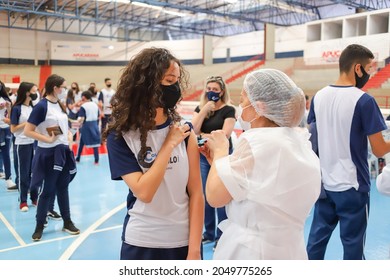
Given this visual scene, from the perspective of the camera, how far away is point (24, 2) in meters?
4.30

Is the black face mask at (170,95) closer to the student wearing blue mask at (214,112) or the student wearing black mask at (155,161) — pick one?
the student wearing black mask at (155,161)

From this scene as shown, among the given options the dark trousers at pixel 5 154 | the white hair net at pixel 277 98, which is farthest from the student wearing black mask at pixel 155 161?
the dark trousers at pixel 5 154

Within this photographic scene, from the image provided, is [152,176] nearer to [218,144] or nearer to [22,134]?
[218,144]

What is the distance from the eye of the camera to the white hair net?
4.52 feet

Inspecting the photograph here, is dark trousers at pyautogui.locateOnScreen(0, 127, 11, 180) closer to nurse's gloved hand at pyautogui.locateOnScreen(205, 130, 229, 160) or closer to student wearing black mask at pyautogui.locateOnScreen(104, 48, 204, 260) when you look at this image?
student wearing black mask at pyautogui.locateOnScreen(104, 48, 204, 260)

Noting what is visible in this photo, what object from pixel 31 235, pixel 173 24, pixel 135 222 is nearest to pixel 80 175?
pixel 31 235

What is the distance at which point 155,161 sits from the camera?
1.45 m

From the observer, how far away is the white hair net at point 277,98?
1.38 m

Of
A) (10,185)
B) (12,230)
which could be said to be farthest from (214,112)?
(10,185)

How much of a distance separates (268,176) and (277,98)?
0.94 feet

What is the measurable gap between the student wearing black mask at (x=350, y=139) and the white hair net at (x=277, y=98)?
2.99ft

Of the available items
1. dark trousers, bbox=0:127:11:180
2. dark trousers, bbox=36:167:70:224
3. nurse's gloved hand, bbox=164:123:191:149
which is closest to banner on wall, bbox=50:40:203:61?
dark trousers, bbox=0:127:11:180
